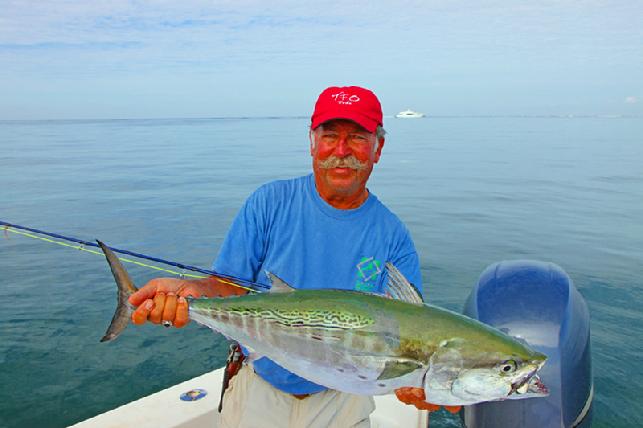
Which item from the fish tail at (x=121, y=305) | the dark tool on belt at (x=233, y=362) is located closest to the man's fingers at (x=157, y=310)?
the fish tail at (x=121, y=305)

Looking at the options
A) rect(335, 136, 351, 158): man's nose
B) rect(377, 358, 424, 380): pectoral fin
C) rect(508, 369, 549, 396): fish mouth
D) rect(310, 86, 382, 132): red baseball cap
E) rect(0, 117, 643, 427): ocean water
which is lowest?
rect(0, 117, 643, 427): ocean water

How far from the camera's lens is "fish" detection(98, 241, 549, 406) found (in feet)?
7.63

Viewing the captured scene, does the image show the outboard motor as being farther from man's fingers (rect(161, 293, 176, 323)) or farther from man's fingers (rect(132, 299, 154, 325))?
man's fingers (rect(132, 299, 154, 325))

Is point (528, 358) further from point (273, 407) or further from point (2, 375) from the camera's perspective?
point (2, 375)

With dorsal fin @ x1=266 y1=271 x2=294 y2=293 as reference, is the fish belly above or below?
below

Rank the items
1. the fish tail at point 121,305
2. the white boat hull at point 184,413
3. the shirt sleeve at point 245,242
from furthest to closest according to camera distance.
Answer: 1. the white boat hull at point 184,413
2. the shirt sleeve at point 245,242
3. the fish tail at point 121,305

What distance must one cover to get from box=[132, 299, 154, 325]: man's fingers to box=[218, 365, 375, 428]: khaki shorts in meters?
0.93

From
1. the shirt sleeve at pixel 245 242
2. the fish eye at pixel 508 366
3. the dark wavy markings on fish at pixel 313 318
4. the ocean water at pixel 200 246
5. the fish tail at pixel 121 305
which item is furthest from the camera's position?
the ocean water at pixel 200 246

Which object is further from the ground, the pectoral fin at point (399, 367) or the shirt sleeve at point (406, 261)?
the shirt sleeve at point (406, 261)

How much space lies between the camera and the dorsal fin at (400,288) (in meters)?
2.54

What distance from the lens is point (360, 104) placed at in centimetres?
318

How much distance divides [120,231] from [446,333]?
12.8 meters

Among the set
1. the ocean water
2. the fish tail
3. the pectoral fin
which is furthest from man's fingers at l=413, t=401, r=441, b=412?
the ocean water

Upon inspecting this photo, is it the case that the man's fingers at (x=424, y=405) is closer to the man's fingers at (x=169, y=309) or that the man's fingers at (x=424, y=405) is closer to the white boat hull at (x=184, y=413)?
the man's fingers at (x=169, y=309)
